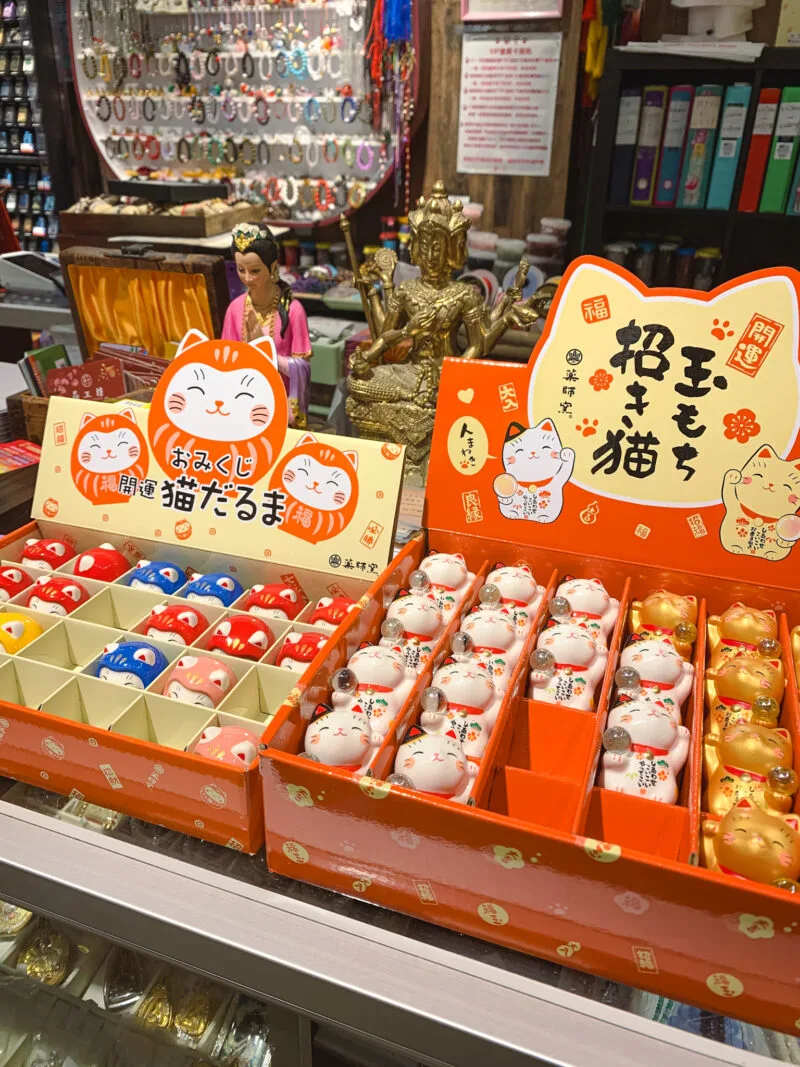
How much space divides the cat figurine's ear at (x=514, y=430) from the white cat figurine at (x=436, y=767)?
0.55m

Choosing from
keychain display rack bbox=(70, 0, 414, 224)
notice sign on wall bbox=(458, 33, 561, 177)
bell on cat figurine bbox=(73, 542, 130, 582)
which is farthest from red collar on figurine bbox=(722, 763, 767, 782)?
keychain display rack bbox=(70, 0, 414, 224)

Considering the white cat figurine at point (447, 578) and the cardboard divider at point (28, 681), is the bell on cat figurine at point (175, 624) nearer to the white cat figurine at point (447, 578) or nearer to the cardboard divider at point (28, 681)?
the cardboard divider at point (28, 681)

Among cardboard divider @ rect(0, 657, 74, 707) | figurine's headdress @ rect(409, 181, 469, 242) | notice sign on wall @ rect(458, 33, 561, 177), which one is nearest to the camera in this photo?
cardboard divider @ rect(0, 657, 74, 707)

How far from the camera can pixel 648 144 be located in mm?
3244

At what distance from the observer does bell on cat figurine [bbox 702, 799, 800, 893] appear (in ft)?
2.67

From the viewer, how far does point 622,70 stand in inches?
123

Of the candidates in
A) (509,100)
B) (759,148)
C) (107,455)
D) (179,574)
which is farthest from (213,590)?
(509,100)

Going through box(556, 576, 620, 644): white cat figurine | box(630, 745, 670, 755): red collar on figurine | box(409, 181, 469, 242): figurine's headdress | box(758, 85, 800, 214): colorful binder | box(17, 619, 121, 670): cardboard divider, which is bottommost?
box(17, 619, 121, 670): cardboard divider

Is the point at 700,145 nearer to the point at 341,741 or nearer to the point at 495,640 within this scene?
the point at 495,640

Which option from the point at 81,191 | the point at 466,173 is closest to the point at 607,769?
the point at 466,173

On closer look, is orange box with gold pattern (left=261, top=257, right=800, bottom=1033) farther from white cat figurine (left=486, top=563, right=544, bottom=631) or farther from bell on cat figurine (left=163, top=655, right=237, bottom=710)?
bell on cat figurine (left=163, top=655, right=237, bottom=710)

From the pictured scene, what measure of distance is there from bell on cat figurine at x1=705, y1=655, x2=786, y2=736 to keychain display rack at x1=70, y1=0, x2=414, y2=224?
3.85m

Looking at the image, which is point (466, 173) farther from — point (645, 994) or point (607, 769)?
point (645, 994)

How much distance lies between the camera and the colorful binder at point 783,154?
118 inches
